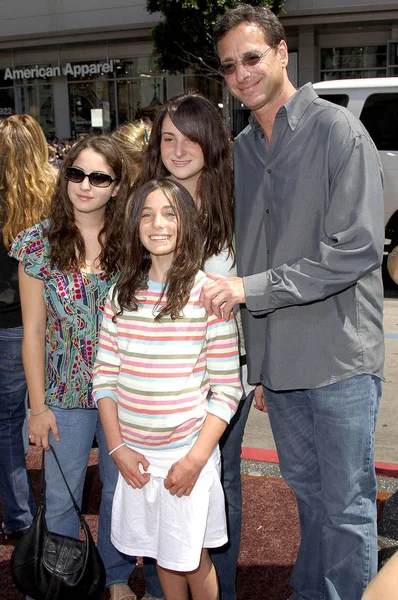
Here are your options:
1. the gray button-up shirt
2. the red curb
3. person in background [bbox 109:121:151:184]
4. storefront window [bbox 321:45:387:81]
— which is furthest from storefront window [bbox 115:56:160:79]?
the gray button-up shirt

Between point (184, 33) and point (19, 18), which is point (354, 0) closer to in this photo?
point (184, 33)

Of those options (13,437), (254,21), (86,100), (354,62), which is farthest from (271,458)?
(86,100)

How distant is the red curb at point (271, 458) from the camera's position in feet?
12.9

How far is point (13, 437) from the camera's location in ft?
10.5

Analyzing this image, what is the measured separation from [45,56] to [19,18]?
5.00ft

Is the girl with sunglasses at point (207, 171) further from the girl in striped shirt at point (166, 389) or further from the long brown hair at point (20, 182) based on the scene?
the long brown hair at point (20, 182)

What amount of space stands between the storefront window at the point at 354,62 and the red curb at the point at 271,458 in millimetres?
18367

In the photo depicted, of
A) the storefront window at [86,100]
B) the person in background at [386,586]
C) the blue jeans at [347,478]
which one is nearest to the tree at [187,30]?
the storefront window at [86,100]

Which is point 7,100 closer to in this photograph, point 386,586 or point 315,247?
point 315,247

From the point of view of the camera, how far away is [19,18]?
23.3m

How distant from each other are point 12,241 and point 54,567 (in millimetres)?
1404

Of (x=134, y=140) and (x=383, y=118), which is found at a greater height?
(x=383, y=118)

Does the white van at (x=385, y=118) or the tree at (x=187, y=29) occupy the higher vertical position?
the tree at (x=187, y=29)

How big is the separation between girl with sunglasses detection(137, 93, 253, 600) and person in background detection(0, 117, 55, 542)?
0.66 m
